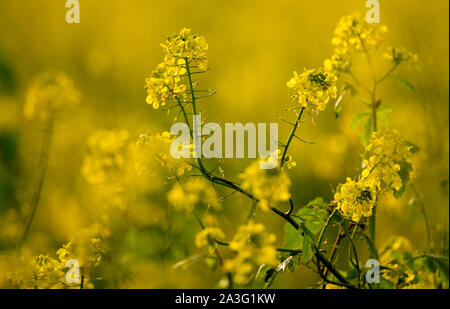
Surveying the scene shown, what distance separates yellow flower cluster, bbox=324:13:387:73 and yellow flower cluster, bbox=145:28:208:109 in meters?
0.64

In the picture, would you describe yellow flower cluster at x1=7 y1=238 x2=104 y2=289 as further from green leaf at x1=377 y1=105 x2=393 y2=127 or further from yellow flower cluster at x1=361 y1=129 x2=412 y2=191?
green leaf at x1=377 y1=105 x2=393 y2=127

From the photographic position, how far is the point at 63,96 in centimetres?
249

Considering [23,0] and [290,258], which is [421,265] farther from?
[23,0]

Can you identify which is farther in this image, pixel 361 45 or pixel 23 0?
pixel 23 0

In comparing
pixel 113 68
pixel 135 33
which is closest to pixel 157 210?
pixel 113 68

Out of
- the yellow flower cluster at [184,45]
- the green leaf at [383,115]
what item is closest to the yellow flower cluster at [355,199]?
the green leaf at [383,115]

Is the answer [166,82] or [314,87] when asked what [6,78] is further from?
[314,87]

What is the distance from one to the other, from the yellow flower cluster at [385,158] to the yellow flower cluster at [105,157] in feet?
3.73

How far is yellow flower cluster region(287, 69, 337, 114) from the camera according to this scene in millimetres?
1624

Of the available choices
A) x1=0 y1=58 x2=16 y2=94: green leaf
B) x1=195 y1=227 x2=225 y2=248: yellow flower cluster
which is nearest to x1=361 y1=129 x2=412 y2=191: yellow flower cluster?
x1=195 y1=227 x2=225 y2=248: yellow flower cluster

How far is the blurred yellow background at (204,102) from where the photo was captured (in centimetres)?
271

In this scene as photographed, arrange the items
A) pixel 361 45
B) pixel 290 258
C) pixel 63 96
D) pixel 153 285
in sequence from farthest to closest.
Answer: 1. pixel 63 96
2. pixel 153 285
3. pixel 361 45
4. pixel 290 258

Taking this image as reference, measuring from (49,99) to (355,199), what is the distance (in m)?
1.53
